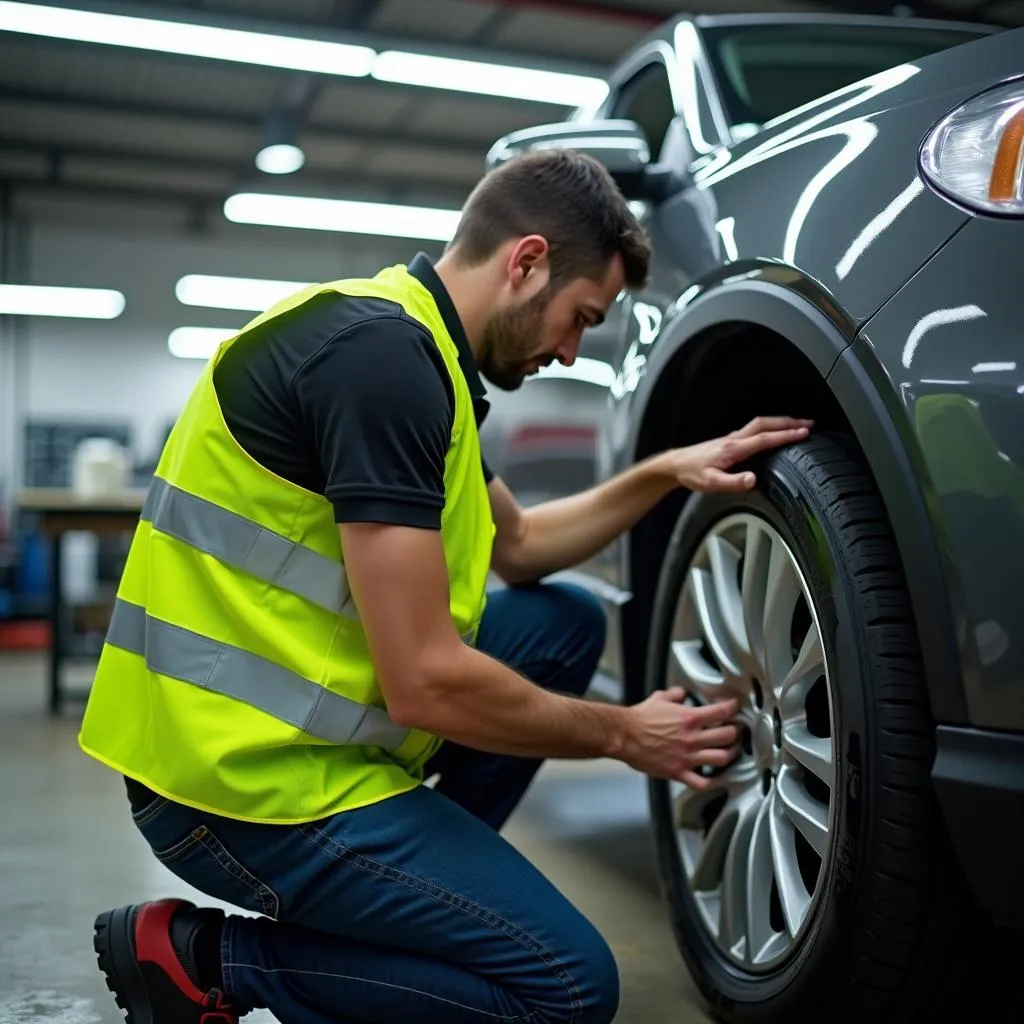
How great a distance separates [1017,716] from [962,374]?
1.02 feet

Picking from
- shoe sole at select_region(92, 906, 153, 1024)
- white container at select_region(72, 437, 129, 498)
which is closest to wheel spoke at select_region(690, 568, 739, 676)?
shoe sole at select_region(92, 906, 153, 1024)

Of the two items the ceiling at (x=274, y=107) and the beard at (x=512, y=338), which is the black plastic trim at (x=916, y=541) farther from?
the ceiling at (x=274, y=107)

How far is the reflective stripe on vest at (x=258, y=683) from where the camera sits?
1345mm

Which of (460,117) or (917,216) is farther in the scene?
(460,117)

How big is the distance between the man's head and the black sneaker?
80cm

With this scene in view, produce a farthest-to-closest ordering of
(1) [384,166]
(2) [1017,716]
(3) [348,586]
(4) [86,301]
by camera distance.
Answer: (4) [86,301]
(1) [384,166]
(3) [348,586]
(2) [1017,716]

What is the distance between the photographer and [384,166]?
34.1ft

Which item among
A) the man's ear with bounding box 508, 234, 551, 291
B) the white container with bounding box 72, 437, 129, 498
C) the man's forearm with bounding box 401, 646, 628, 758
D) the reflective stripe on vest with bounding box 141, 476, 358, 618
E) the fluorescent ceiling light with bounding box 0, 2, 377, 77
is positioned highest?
the fluorescent ceiling light with bounding box 0, 2, 377, 77

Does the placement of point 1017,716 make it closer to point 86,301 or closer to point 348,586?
point 348,586

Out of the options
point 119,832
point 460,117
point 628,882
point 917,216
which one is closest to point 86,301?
point 460,117

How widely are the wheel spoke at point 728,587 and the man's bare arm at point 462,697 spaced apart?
0.09 metres

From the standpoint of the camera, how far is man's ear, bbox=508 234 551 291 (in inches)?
60.5

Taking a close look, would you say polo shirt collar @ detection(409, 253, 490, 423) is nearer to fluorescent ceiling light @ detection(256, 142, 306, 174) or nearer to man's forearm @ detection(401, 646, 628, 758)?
man's forearm @ detection(401, 646, 628, 758)

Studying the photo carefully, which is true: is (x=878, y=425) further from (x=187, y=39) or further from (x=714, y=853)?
(x=187, y=39)
